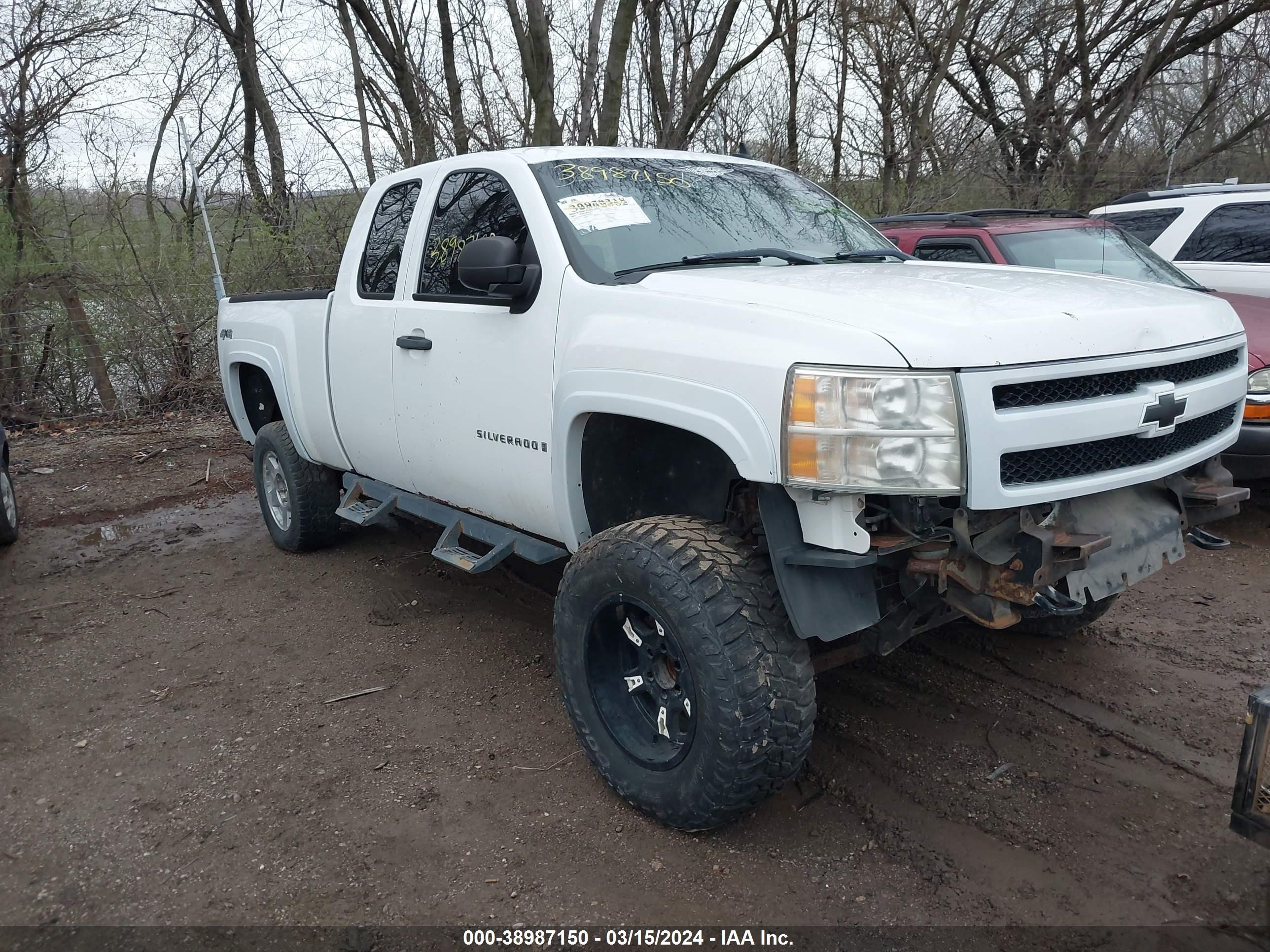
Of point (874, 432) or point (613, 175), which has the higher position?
point (613, 175)

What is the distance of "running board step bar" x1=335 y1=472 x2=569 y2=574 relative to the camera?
3.71m

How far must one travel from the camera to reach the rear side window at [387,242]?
14.4 feet

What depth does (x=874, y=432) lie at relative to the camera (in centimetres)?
234

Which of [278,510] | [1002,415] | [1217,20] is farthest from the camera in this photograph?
[1217,20]

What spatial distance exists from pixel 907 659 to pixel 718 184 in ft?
7.10

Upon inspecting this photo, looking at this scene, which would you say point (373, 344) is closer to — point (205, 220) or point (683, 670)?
point (683, 670)

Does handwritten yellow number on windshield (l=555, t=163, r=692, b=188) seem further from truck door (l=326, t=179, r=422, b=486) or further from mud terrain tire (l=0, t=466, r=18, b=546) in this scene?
mud terrain tire (l=0, t=466, r=18, b=546)

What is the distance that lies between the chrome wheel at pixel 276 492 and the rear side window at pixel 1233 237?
6.72 metres

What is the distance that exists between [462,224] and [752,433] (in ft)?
6.75

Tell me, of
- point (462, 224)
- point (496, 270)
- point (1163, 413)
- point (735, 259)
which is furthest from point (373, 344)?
point (1163, 413)

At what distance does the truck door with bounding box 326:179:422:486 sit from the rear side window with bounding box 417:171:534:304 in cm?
22

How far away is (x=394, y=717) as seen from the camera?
3781 millimetres

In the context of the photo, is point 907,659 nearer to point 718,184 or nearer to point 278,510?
point 718,184

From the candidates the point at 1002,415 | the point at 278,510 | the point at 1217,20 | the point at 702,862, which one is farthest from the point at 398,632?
the point at 1217,20
